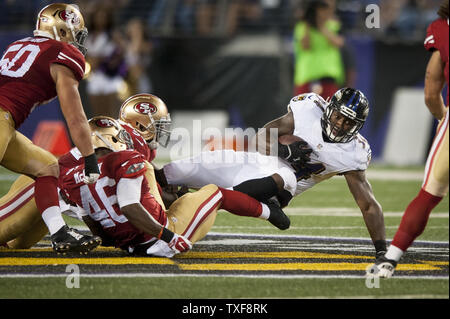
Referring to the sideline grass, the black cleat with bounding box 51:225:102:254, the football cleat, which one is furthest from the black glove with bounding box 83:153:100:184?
the football cleat

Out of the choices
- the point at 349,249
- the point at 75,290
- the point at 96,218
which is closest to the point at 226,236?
the point at 349,249

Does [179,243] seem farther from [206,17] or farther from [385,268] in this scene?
[206,17]

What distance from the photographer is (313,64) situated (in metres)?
9.59

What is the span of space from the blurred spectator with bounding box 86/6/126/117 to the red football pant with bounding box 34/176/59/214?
581cm

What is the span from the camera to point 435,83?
164 inches

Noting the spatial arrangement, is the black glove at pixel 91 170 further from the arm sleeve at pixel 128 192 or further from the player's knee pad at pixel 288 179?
the player's knee pad at pixel 288 179

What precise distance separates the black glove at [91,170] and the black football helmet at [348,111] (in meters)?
1.51

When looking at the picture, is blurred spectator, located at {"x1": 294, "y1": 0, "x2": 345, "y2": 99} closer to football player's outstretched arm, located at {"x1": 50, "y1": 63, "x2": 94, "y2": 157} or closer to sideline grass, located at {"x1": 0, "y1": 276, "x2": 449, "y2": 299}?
football player's outstretched arm, located at {"x1": 50, "y1": 63, "x2": 94, "y2": 157}

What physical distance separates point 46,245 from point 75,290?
150 centimetres

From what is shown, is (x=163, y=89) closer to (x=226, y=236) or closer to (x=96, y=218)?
(x=226, y=236)

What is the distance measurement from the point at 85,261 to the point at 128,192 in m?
0.45

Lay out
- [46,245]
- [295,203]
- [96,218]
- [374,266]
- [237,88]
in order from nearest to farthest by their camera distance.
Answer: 1. [374,266]
2. [96,218]
3. [46,245]
4. [295,203]
5. [237,88]

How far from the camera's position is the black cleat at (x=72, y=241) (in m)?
4.47

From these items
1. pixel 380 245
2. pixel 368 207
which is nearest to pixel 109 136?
pixel 368 207
